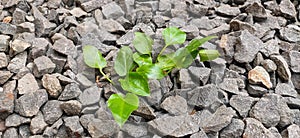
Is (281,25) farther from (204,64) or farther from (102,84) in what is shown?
(102,84)

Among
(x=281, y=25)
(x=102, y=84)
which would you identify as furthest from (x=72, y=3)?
(x=281, y=25)

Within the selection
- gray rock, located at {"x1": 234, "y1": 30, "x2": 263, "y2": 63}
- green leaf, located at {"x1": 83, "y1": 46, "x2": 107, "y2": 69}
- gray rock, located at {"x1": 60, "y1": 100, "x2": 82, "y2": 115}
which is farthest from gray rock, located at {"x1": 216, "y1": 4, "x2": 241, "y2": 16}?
gray rock, located at {"x1": 60, "y1": 100, "x2": 82, "y2": 115}

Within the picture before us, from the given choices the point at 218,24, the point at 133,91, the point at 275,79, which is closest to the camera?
the point at 133,91

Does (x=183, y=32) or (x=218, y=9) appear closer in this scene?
(x=183, y=32)

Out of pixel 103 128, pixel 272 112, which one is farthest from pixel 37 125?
pixel 272 112

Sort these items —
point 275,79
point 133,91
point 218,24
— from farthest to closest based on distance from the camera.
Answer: point 218,24 < point 275,79 < point 133,91

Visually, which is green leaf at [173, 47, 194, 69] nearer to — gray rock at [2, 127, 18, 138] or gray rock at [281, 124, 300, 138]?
gray rock at [281, 124, 300, 138]
